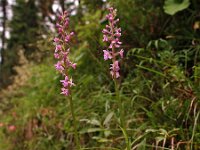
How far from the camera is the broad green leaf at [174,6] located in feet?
11.2

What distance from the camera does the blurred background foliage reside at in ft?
8.55

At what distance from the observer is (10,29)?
1945cm

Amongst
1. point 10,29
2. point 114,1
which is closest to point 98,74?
point 114,1

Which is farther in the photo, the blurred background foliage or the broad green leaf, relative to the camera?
the broad green leaf

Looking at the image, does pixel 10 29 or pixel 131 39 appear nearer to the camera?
pixel 131 39

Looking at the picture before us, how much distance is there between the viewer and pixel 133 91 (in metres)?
2.96

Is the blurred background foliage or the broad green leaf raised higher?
the broad green leaf

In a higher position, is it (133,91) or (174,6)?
(174,6)

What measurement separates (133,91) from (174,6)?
97 centimetres

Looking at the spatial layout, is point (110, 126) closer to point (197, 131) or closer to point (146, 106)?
point (146, 106)

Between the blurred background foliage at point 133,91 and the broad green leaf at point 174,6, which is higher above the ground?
the broad green leaf at point 174,6

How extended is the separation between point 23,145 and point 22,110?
2.95 feet

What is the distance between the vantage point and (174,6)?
136 inches

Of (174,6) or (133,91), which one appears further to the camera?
(174,6)
